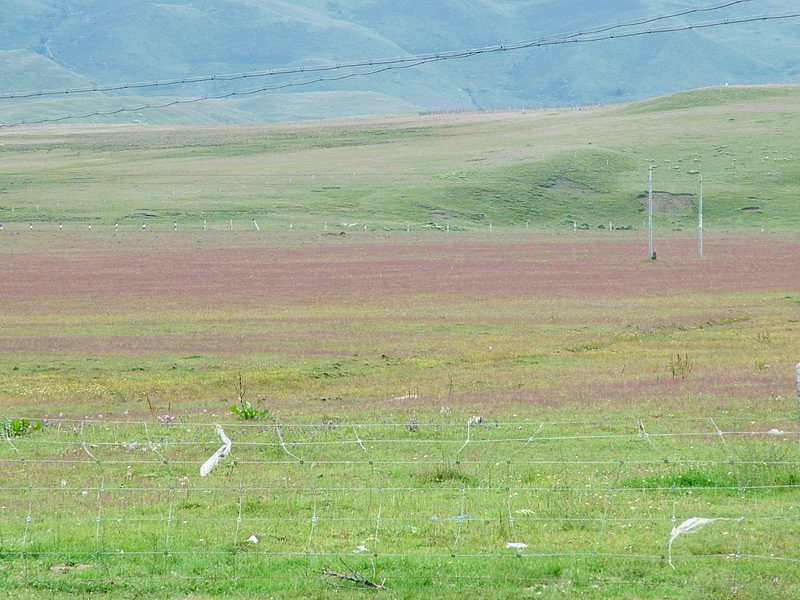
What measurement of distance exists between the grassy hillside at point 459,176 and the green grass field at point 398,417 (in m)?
23.1

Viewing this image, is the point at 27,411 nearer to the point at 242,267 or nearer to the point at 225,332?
the point at 225,332

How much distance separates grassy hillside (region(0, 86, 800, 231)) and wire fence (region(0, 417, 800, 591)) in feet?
272

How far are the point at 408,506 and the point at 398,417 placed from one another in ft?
23.0

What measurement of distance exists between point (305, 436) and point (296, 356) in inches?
A: 524

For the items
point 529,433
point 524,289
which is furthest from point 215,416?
point 524,289

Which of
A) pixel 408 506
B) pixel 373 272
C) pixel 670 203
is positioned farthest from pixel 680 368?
pixel 670 203

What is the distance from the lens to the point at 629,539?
36.9ft

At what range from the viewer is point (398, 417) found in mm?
20062

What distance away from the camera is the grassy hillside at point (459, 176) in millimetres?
107875

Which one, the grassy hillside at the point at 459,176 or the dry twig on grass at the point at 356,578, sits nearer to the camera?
the dry twig on grass at the point at 356,578

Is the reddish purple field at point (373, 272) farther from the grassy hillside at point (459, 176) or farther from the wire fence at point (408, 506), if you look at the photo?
the wire fence at point (408, 506)

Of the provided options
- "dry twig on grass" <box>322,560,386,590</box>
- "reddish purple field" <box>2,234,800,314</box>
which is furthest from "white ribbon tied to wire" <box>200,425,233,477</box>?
"reddish purple field" <box>2,234,800,314</box>

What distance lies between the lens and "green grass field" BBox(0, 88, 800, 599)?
10641 mm

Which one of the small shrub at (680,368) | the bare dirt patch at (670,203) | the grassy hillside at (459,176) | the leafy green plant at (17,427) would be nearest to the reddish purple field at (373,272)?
the small shrub at (680,368)
